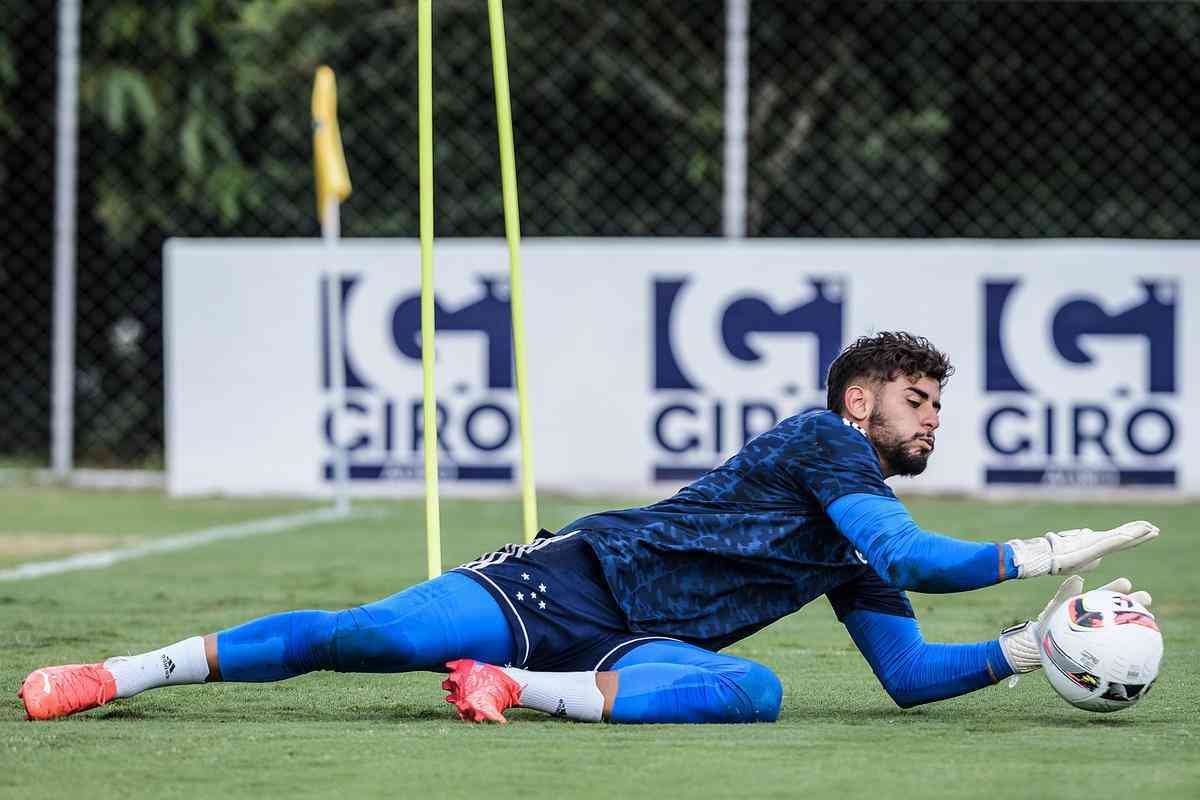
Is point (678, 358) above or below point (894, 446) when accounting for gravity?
above

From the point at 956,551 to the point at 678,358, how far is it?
734 centimetres

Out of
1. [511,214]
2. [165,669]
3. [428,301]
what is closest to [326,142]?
[511,214]

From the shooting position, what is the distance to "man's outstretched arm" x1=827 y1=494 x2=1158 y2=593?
4.18 meters

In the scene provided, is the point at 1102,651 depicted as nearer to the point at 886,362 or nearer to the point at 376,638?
the point at 886,362

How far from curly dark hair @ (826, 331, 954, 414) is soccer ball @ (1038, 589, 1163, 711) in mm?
603

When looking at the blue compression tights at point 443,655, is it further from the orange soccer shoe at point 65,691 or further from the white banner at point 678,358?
the white banner at point 678,358

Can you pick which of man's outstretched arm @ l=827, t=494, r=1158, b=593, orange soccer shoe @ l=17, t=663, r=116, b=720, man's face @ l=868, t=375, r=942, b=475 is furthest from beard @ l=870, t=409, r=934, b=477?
orange soccer shoe @ l=17, t=663, r=116, b=720

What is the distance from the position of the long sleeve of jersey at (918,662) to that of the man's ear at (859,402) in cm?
54

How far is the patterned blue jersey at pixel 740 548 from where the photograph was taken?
181 inches

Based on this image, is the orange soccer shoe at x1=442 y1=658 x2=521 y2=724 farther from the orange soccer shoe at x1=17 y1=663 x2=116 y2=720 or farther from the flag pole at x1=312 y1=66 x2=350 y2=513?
the flag pole at x1=312 y1=66 x2=350 y2=513

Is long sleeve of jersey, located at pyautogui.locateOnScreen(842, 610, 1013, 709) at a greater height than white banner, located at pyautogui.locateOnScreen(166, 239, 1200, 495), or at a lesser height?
lesser

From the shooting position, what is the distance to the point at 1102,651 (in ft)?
14.3

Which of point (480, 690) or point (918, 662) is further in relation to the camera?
point (918, 662)

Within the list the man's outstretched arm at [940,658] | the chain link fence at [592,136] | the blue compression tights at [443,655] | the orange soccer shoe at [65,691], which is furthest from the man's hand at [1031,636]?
the chain link fence at [592,136]
